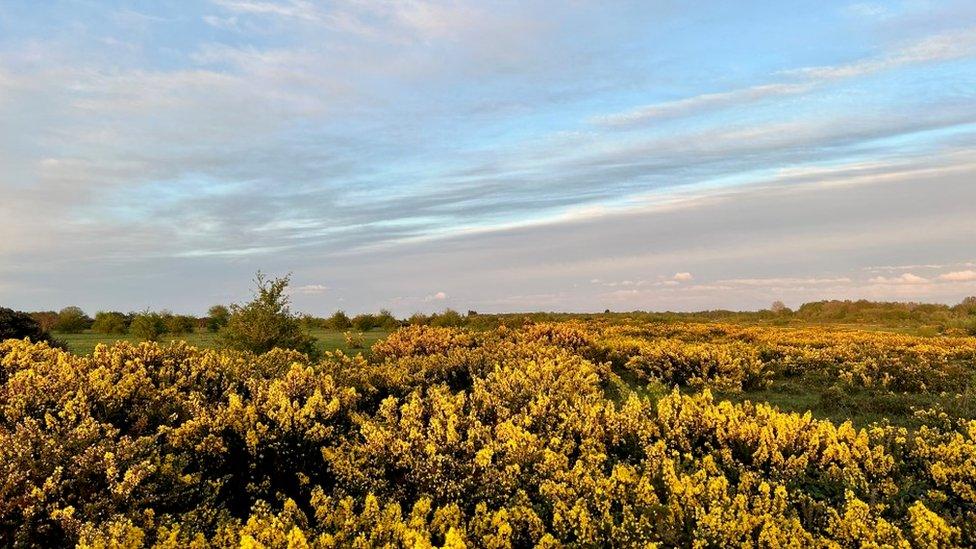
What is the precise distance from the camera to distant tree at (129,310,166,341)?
65.0ft

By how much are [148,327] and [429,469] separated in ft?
62.3

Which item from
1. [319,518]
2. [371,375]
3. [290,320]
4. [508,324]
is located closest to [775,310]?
[508,324]

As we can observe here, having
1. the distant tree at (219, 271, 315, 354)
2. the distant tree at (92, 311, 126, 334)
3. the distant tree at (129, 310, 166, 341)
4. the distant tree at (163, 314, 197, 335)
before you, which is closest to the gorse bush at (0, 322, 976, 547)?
the distant tree at (219, 271, 315, 354)

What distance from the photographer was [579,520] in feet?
13.3

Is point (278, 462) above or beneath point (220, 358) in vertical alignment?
beneath

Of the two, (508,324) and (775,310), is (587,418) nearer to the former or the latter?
(508,324)

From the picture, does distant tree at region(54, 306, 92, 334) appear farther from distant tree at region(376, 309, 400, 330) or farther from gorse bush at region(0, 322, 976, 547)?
gorse bush at region(0, 322, 976, 547)

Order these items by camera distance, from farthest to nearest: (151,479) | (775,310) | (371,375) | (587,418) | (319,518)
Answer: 1. (775,310)
2. (371,375)
3. (587,418)
4. (151,479)
5. (319,518)

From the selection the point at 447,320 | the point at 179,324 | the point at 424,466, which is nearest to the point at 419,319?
the point at 447,320

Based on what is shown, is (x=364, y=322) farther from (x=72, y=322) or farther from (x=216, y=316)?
(x=72, y=322)

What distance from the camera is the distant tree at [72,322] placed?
24750 mm

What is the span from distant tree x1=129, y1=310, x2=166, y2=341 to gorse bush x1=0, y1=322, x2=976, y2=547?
1270 cm

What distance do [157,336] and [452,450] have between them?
18.6 meters

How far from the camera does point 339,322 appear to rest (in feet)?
98.1
